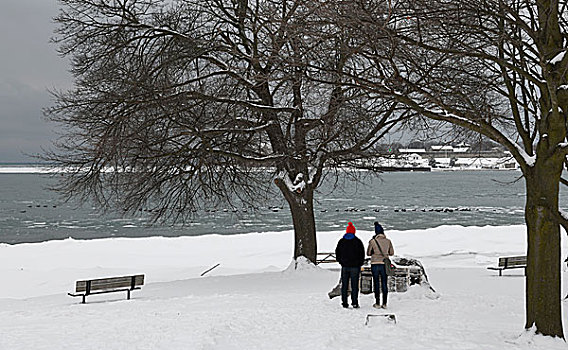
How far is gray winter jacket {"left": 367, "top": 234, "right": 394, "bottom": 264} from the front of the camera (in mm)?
10766

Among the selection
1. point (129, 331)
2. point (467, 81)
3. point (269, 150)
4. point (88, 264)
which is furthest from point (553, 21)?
point (88, 264)

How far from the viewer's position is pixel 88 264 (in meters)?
24.1

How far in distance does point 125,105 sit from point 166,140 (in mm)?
1338

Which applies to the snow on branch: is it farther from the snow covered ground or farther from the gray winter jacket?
the gray winter jacket

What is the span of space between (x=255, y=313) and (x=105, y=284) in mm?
5364

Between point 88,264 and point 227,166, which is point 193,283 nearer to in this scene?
point 227,166

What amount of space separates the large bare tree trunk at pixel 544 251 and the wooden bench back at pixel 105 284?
32.3ft

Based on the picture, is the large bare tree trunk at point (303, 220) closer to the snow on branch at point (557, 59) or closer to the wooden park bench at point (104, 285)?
the wooden park bench at point (104, 285)

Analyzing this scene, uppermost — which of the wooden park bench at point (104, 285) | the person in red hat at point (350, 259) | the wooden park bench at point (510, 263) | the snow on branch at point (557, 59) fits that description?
the snow on branch at point (557, 59)

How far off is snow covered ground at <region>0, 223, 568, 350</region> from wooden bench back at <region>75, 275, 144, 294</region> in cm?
39

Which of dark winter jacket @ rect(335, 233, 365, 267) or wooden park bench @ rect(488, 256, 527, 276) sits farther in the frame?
wooden park bench @ rect(488, 256, 527, 276)

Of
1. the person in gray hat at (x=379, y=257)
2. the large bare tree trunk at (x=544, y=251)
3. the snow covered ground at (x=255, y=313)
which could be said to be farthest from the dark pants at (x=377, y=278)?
the large bare tree trunk at (x=544, y=251)

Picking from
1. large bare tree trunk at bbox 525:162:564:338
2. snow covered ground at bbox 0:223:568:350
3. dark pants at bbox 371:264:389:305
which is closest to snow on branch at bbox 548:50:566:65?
large bare tree trunk at bbox 525:162:564:338

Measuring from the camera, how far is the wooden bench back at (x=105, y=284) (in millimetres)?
14125
